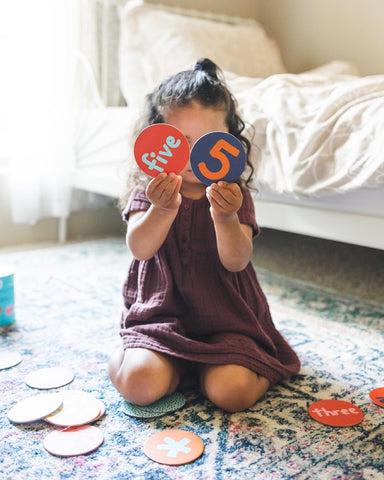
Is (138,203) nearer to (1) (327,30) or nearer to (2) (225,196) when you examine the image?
(2) (225,196)

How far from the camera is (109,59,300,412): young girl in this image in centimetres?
84

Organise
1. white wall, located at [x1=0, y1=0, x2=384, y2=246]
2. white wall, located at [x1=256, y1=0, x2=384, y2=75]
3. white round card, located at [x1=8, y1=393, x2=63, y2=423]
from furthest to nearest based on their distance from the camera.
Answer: white wall, located at [x1=256, y1=0, x2=384, y2=75] → white wall, located at [x1=0, y1=0, x2=384, y2=246] → white round card, located at [x1=8, y1=393, x2=63, y2=423]

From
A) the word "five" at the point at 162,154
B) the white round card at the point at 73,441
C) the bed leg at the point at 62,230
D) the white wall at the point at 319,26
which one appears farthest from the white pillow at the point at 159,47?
the white round card at the point at 73,441

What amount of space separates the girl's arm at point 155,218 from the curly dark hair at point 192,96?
0.14 m

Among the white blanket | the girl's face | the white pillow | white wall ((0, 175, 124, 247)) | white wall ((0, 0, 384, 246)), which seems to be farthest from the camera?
white wall ((0, 0, 384, 246))

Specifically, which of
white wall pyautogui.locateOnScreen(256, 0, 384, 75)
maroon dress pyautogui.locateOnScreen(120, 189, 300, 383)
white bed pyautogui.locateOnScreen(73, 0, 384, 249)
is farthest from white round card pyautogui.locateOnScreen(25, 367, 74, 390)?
white wall pyautogui.locateOnScreen(256, 0, 384, 75)

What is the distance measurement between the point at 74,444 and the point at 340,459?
37cm

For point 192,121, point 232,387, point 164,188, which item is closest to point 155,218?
point 164,188

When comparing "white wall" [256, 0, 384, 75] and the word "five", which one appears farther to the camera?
"white wall" [256, 0, 384, 75]

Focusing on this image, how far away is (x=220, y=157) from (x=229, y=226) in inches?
4.8

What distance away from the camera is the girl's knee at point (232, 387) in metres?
0.83

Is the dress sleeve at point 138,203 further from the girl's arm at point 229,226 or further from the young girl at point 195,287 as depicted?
the girl's arm at point 229,226

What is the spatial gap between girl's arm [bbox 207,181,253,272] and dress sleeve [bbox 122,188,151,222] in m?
0.17

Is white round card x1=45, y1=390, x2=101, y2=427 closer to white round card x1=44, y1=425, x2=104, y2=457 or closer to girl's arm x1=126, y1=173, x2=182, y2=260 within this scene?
white round card x1=44, y1=425, x2=104, y2=457
